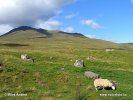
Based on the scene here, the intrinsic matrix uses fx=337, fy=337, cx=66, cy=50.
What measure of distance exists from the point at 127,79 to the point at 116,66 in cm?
1571

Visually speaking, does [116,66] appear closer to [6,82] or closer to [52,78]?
[52,78]

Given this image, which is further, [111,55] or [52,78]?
[111,55]

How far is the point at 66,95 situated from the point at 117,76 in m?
15.5

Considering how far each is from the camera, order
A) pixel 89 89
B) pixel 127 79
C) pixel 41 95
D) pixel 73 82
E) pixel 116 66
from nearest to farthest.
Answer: pixel 41 95 < pixel 89 89 < pixel 73 82 < pixel 127 79 < pixel 116 66

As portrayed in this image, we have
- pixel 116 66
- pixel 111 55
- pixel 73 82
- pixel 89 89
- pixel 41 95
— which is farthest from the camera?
pixel 111 55

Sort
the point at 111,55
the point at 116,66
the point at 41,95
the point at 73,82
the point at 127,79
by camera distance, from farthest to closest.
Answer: the point at 111,55
the point at 116,66
the point at 127,79
the point at 73,82
the point at 41,95

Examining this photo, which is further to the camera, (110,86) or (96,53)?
(96,53)

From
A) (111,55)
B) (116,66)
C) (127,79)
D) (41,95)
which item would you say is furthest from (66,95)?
(111,55)

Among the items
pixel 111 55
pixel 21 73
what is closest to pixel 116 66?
pixel 111 55

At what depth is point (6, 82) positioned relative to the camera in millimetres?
34125

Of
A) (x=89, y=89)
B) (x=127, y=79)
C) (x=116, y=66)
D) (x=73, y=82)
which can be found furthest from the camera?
(x=116, y=66)

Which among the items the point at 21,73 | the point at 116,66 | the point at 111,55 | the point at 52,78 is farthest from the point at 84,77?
the point at 111,55

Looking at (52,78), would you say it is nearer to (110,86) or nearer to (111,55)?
(110,86)

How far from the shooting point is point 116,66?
58.3 metres
